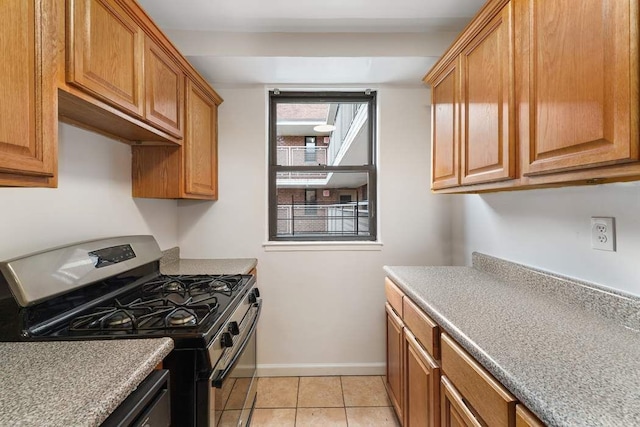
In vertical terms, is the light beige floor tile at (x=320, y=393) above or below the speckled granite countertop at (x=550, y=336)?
below

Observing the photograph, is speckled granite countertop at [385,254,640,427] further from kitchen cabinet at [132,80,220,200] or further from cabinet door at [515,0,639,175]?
kitchen cabinet at [132,80,220,200]

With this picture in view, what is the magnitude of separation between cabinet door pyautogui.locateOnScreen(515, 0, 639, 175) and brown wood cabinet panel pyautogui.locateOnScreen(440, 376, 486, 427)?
0.83m

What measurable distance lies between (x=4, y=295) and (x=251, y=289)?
102 cm

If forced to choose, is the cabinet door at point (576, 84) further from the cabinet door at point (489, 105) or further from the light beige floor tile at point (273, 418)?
the light beige floor tile at point (273, 418)

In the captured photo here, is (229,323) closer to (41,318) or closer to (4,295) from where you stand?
(41,318)

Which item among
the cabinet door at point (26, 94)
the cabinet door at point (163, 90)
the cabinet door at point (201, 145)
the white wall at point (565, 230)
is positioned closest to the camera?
the cabinet door at point (26, 94)

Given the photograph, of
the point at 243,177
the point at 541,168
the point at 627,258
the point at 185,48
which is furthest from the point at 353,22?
the point at 627,258

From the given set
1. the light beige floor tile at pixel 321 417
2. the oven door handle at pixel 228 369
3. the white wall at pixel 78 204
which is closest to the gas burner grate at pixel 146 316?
the oven door handle at pixel 228 369

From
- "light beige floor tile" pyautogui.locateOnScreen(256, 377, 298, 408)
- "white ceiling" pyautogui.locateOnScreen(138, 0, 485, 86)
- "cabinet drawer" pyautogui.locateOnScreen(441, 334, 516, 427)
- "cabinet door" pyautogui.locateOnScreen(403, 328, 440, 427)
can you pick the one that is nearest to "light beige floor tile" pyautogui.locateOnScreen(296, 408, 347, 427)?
"light beige floor tile" pyautogui.locateOnScreen(256, 377, 298, 408)

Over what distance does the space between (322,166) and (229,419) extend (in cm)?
188

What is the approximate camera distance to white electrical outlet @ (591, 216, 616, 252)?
46.7 inches

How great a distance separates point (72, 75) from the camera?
3.36 ft

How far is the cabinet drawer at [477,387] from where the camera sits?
820mm

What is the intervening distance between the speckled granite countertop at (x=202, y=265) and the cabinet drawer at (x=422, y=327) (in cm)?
106
